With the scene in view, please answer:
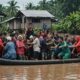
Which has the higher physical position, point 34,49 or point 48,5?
point 48,5

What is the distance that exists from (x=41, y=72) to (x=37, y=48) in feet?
12.5

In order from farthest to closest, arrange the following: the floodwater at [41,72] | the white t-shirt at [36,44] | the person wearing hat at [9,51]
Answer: the white t-shirt at [36,44], the person wearing hat at [9,51], the floodwater at [41,72]

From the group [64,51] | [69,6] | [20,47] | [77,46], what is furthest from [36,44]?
[69,6]

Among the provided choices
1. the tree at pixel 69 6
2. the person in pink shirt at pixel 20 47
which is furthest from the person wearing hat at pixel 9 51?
the tree at pixel 69 6

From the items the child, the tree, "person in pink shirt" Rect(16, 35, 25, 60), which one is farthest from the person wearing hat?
the tree

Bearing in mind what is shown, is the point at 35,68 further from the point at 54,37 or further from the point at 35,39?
the point at 54,37

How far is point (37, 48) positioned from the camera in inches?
725

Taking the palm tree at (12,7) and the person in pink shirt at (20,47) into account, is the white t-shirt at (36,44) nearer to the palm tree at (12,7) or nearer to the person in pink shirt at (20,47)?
the person in pink shirt at (20,47)

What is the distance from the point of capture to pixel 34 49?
60.3ft

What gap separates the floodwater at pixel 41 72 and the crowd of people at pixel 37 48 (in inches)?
47.5

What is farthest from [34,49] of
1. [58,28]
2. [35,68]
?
[58,28]

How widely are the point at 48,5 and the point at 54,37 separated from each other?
247ft

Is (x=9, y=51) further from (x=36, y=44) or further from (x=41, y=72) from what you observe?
(x=41, y=72)

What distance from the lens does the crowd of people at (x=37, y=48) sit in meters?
17.8
